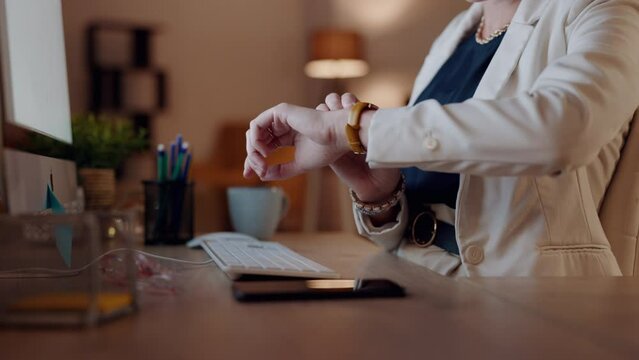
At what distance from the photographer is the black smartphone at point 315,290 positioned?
1.90 feet

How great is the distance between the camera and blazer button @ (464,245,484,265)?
966 mm

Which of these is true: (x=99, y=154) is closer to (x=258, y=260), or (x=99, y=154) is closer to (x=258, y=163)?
(x=258, y=163)

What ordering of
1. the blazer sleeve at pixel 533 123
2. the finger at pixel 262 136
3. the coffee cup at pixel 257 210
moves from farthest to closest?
the coffee cup at pixel 257 210
the finger at pixel 262 136
the blazer sleeve at pixel 533 123

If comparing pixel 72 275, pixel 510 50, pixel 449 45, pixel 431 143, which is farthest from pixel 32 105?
pixel 449 45

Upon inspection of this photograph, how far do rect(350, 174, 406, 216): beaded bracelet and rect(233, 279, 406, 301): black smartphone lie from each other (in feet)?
1.40

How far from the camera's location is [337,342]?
43cm

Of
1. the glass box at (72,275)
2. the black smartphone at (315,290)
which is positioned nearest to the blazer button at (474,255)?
the black smartphone at (315,290)

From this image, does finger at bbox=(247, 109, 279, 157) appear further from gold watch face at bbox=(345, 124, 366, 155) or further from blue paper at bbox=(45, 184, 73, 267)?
blue paper at bbox=(45, 184, 73, 267)

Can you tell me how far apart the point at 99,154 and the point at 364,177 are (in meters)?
0.85

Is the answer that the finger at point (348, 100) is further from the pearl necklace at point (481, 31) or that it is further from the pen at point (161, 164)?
the pen at point (161, 164)

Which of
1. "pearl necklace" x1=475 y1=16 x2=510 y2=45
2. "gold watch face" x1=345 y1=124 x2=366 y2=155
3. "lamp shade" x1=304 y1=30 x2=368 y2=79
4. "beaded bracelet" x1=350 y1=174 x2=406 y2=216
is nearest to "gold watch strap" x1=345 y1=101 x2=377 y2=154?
"gold watch face" x1=345 y1=124 x2=366 y2=155

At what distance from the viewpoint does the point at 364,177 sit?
3.37 feet

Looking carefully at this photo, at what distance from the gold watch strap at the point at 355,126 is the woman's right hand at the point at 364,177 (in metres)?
0.17

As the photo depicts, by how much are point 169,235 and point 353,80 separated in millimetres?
3208
